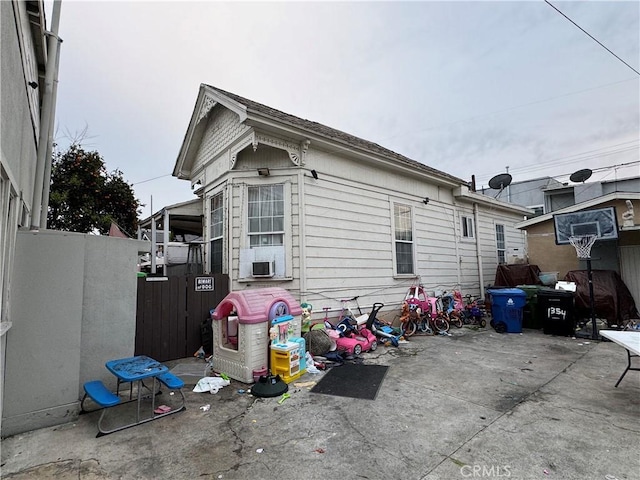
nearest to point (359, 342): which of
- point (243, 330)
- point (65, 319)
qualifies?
point (243, 330)

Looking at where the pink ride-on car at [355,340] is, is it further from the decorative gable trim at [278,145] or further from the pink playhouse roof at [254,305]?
the decorative gable trim at [278,145]

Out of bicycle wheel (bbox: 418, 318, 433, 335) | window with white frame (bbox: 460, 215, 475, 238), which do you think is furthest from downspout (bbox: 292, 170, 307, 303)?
window with white frame (bbox: 460, 215, 475, 238)

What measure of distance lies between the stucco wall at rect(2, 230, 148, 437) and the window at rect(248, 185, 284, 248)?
297 centimetres

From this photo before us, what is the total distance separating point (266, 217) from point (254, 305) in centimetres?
252

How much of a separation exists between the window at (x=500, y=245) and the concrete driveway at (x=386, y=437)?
8681 millimetres

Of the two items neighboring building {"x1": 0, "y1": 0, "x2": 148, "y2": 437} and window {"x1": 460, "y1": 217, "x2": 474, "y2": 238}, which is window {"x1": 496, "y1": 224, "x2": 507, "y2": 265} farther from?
neighboring building {"x1": 0, "y1": 0, "x2": 148, "y2": 437}

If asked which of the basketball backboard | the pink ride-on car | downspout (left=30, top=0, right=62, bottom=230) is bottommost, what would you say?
the pink ride-on car

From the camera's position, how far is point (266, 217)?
6520 millimetres

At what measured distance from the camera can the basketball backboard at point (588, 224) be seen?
24.8 feet

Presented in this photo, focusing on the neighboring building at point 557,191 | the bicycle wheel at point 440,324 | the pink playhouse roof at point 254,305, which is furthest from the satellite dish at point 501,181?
the pink playhouse roof at point 254,305

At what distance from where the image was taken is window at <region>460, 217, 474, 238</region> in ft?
35.1

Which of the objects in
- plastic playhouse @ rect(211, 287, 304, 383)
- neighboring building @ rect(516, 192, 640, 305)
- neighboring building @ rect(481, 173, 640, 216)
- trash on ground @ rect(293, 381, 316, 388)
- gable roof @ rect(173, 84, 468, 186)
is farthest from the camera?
neighboring building @ rect(481, 173, 640, 216)

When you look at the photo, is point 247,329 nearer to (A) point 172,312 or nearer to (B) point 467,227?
(A) point 172,312

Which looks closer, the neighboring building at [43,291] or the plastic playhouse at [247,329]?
the neighboring building at [43,291]
